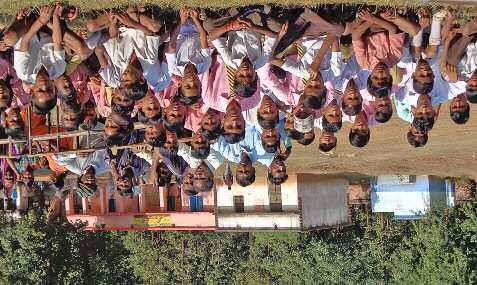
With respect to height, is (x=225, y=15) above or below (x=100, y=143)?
above

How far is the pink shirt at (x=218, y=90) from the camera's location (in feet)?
29.6

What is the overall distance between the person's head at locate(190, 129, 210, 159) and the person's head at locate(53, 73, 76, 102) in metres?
1.91

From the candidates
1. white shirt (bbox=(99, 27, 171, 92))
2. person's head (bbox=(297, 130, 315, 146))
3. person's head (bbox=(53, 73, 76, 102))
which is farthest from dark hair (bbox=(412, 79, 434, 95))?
person's head (bbox=(53, 73, 76, 102))

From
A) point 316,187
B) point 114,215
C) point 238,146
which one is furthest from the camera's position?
point 114,215

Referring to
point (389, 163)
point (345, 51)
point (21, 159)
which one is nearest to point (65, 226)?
point (21, 159)

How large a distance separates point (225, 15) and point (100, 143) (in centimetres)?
402

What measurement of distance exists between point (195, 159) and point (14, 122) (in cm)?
287

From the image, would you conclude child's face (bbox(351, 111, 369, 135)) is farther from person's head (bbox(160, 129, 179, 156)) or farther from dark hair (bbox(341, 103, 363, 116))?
person's head (bbox(160, 129, 179, 156))

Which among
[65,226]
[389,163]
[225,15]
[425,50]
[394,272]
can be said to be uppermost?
[225,15]

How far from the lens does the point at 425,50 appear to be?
27.1ft

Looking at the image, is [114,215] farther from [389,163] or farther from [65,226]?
[389,163]

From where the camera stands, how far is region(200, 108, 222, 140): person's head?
356 inches

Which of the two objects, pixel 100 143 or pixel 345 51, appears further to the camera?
pixel 100 143

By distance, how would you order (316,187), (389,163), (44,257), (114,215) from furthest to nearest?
(114,215) < (316,187) < (44,257) < (389,163)
